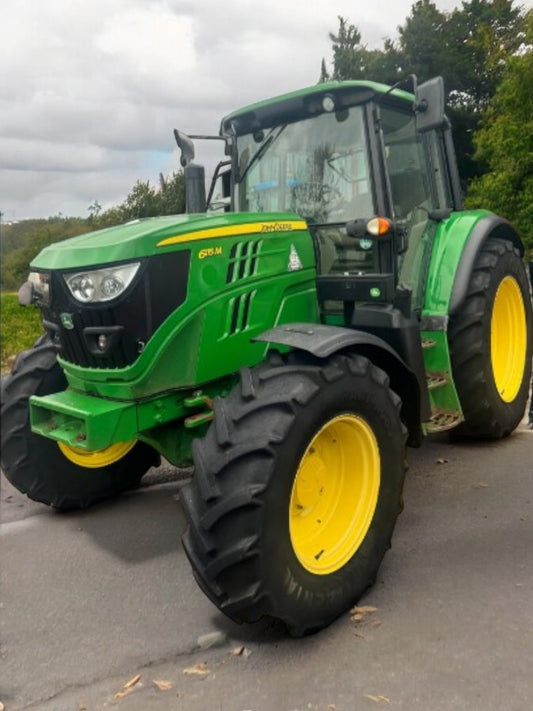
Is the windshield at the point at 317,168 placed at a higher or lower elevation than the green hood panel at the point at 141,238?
higher

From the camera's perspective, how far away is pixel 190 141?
3.84 m

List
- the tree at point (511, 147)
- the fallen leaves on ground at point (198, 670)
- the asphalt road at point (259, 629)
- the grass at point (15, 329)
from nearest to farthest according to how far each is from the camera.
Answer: the asphalt road at point (259, 629) < the fallen leaves on ground at point (198, 670) < the tree at point (511, 147) < the grass at point (15, 329)

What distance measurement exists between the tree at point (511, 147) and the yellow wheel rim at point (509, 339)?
1.38 m

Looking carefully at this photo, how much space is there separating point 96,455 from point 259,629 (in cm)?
165

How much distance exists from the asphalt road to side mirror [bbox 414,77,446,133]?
2.00m

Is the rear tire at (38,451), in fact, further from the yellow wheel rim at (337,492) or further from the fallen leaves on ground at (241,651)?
the fallen leaves on ground at (241,651)

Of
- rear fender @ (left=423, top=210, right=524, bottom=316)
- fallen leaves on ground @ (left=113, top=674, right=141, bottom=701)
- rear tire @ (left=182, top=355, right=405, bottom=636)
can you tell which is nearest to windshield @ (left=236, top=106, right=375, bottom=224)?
rear fender @ (left=423, top=210, right=524, bottom=316)

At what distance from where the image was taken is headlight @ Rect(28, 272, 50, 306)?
9.85ft

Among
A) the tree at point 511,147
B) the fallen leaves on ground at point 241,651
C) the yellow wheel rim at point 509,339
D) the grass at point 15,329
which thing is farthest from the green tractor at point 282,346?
the grass at point 15,329

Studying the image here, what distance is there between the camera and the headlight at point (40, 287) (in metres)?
3.00

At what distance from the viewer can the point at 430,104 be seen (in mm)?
3234

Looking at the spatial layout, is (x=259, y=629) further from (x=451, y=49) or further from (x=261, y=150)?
(x=451, y=49)

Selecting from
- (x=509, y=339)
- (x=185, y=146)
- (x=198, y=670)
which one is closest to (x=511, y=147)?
(x=509, y=339)

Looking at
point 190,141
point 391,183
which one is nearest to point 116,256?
point 190,141
